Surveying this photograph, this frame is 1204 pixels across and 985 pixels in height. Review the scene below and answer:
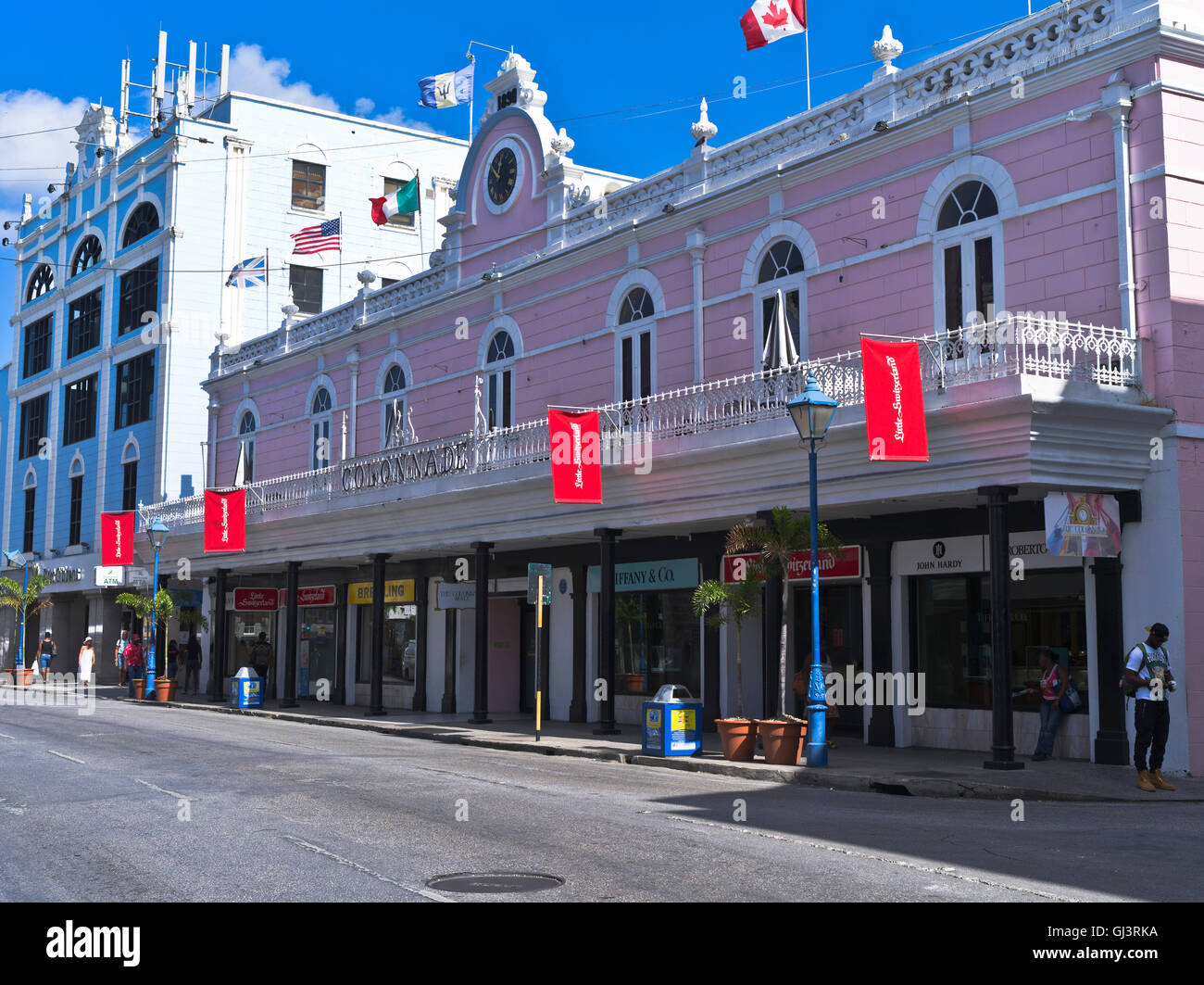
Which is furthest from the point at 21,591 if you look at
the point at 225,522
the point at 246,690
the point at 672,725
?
the point at 672,725

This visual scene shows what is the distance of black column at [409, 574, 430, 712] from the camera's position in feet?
101

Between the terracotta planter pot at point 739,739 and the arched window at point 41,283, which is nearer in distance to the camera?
the terracotta planter pot at point 739,739

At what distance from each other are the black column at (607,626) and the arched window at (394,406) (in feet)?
32.5

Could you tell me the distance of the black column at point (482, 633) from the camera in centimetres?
2495

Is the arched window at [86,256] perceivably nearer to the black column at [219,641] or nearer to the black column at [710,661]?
the black column at [219,641]

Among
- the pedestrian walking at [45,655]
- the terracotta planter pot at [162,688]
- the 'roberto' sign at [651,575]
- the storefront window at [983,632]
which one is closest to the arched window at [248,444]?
the terracotta planter pot at [162,688]

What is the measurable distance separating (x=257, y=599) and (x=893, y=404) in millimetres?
24765

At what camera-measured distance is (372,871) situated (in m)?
8.77

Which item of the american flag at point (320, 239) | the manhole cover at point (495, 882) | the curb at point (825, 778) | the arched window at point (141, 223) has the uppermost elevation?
the arched window at point (141, 223)

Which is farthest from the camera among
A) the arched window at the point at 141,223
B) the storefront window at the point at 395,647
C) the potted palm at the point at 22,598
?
the arched window at the point at 141,223

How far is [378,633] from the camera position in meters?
28.4

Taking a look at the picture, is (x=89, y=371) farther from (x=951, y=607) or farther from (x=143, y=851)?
(x=143, y=851)

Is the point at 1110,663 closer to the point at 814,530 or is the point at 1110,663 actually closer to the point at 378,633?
the point at 814,530

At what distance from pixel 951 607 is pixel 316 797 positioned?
34.7 ft
